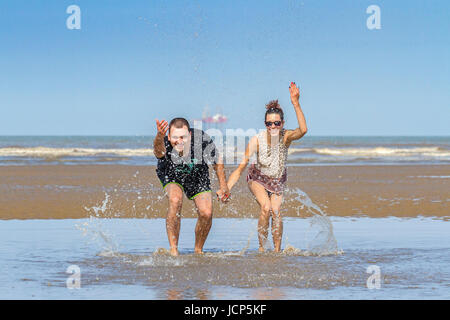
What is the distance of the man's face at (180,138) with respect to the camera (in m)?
7.75

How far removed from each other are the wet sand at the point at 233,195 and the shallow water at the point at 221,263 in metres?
1.66

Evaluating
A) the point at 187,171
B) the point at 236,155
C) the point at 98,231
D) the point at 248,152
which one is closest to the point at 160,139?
the point at 187,171

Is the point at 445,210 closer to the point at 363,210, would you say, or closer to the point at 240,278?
the point at 363,210

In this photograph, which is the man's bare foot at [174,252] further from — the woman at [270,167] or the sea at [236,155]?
the sea at [236,155]

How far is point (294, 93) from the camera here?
7914mm

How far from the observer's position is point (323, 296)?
18.6 ft

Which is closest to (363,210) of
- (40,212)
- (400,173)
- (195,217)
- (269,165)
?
(195,217)

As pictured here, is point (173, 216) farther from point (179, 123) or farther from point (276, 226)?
point (276, 226)

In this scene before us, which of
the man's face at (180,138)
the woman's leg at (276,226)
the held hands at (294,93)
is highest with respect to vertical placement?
the held hands at (294,93)

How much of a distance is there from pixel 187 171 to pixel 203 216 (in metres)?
0.57

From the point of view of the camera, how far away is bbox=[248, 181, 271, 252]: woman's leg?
816cm

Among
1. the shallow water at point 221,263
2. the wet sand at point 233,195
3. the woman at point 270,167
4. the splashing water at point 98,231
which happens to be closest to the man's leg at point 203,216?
the shallow water at point 221,263

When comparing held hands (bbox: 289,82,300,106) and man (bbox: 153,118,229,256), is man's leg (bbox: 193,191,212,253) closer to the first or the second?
man (bbox: 153,118,229,256)

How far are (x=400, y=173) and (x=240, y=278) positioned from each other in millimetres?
17465
